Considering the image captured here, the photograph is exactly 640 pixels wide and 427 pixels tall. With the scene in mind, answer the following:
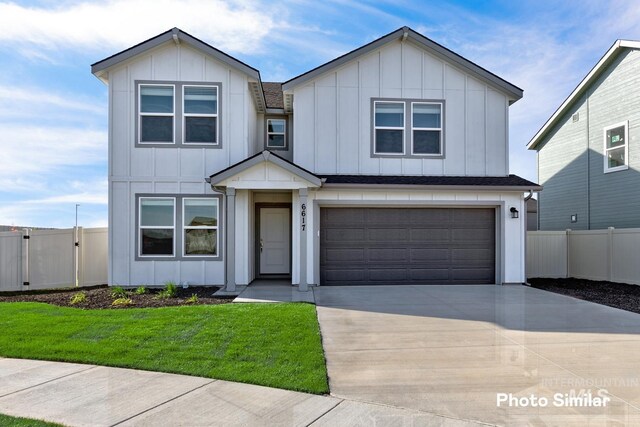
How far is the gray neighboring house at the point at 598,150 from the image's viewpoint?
549 inches

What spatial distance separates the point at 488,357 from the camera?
5.37 m

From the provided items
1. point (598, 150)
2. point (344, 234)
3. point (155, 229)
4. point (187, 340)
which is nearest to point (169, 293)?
point (155, 229)

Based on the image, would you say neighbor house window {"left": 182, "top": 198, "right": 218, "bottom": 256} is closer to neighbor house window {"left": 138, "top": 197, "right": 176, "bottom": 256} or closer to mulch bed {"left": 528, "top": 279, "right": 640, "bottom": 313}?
neighbor house window {"left": 138, "top": 197, "right": 176, "bottom": 256}

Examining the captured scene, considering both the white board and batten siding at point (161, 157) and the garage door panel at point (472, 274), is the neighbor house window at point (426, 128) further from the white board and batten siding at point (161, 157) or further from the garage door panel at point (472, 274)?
the white board and batten siding at point (161, 157)

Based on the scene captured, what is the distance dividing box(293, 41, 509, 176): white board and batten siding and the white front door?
2.04 meters

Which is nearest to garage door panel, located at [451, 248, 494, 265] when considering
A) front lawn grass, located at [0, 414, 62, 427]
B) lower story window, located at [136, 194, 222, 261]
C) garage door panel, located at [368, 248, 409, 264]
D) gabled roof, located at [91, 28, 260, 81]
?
garage door panel, located at [368, 248, 409, 264]

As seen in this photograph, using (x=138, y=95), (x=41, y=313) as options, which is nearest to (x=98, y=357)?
(x=41, y=313)

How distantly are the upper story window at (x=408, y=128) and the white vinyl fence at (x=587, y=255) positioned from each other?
5.16 metres

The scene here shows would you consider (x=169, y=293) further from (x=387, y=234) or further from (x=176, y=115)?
(x=387, y=234)

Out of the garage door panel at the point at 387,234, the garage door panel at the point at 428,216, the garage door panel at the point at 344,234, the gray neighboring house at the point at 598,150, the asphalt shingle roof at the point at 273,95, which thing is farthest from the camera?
the asphalt shingle roof at the point at 273,95

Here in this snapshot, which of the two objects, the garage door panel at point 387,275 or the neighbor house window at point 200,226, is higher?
the neighbor house window at point 200,226

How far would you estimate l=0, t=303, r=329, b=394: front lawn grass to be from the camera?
480cm

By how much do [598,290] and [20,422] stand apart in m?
13.1

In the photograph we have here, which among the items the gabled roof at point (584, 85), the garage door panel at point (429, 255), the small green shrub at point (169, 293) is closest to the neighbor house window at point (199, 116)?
the small green shrub at point (169, 293)
